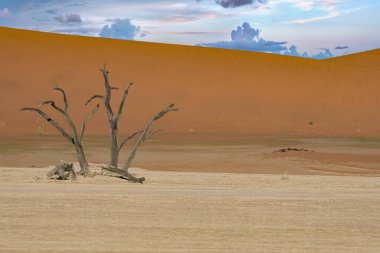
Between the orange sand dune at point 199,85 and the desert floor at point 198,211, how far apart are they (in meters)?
20.6

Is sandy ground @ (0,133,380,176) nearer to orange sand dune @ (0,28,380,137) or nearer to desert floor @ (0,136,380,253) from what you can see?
desert floor @ (0,136,380,253)

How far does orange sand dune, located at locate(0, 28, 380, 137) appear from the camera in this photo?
42972 millimetres

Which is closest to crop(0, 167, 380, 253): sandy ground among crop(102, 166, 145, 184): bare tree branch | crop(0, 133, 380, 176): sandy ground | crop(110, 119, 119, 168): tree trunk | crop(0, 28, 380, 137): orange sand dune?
crop(102, 166, 145, 184): bare tree branch

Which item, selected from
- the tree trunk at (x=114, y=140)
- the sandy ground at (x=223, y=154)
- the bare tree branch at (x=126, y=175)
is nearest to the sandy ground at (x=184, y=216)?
the bare tree branch at (x=126, y=175)

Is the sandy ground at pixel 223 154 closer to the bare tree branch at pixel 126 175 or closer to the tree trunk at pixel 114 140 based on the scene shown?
the tree trunk at pixel 114 140

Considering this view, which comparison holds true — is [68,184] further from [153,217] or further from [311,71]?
[311,71]

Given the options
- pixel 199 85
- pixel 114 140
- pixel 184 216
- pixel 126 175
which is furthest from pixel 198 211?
pixel 199 85

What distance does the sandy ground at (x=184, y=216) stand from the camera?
8.61 m

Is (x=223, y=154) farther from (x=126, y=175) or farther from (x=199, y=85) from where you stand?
(x=199, y=85)

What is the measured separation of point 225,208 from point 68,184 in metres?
4.45

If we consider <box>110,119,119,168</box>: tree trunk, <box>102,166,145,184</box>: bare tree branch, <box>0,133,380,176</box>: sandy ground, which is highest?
<box>110,119,119,168</box>: tree trunk

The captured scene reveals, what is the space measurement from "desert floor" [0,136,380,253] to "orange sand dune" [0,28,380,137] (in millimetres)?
20608

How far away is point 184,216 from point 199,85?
4400 cm

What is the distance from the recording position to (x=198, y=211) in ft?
37.0
